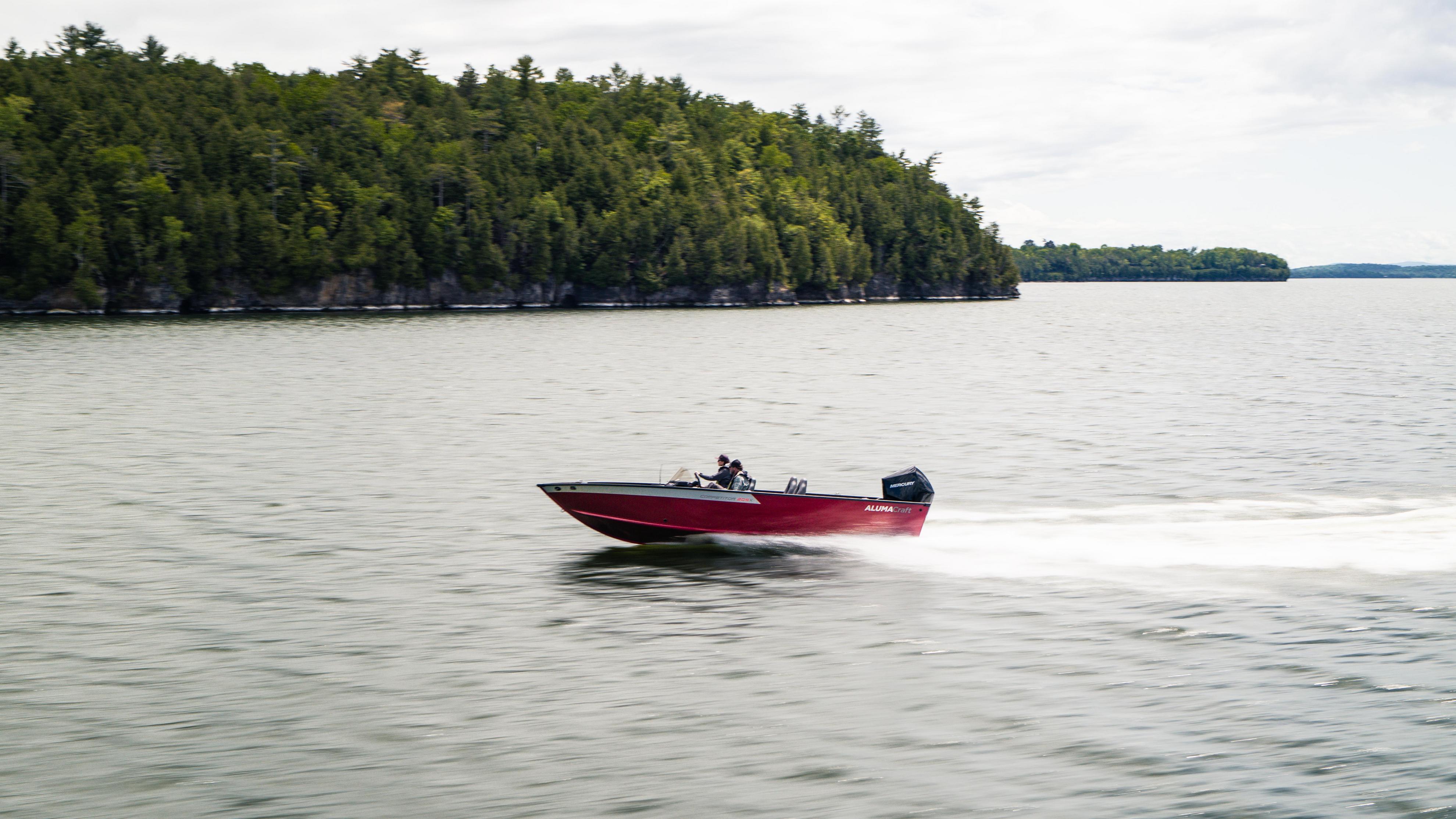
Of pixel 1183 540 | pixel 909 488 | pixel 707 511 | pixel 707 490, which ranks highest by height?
pixel 707 490

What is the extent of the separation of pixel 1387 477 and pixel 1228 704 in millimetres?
18485

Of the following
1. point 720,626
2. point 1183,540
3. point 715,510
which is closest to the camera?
point 720,626

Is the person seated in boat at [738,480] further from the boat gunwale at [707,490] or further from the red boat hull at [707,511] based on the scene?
the red boat hull at [707,511]

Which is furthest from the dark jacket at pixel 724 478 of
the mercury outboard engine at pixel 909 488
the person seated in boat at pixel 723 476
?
the mercury outboard engine at pixel 909 488

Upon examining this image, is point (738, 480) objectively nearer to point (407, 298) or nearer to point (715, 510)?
point (715, 510)

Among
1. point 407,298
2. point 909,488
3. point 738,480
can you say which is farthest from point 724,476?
point 407,298

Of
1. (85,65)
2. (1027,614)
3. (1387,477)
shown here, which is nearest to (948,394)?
(1387,477)

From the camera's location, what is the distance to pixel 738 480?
19.3 m

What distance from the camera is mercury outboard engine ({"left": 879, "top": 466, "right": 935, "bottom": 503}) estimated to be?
1986cm

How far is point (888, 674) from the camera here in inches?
551

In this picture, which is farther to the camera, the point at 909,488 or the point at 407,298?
the point at 407,298

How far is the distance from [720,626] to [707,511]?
3630 mm

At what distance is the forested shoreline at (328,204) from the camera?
428ft

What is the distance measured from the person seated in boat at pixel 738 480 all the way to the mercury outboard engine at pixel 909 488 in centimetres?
245
